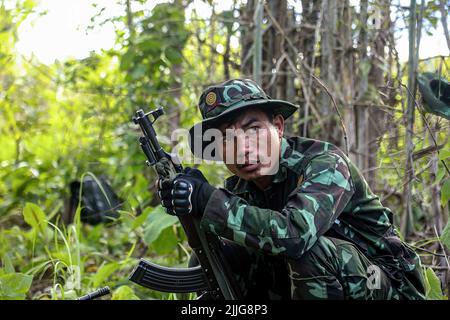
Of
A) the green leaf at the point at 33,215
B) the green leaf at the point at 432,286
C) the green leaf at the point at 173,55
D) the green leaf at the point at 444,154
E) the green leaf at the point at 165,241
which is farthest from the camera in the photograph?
the green leaf at the point at 173,55

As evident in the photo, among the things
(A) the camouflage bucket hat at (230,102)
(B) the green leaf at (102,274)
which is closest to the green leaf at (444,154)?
(A) the camouflage bucket hat at (230,102)

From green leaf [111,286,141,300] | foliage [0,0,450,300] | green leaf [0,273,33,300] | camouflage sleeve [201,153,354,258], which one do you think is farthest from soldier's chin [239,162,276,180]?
green leaf [0,273,33,300]

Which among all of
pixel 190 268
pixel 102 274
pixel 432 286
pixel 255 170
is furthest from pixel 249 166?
pixel 102 274

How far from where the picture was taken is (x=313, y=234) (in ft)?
6.41

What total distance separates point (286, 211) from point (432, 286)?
2.78 ft

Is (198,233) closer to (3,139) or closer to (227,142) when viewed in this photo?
(227,142)

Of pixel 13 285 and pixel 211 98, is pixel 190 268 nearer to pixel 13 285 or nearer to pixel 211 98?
pixel 211 98

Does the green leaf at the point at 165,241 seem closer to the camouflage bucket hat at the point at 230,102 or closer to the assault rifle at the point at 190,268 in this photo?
the assault rifle at the point at 190,268

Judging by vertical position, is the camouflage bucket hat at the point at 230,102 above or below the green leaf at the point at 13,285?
above

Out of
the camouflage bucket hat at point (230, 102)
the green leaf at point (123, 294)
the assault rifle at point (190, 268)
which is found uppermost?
the camouflage bucket hat at point (230, 102)

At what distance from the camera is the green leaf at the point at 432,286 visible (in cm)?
241

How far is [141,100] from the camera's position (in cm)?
444

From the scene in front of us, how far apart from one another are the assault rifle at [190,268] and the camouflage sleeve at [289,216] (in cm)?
15
